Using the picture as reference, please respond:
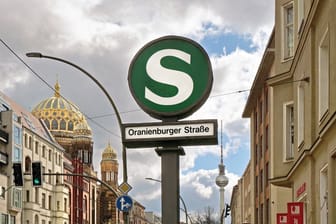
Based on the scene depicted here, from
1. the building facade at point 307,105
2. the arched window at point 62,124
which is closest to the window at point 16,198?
the arched window at point 62,124

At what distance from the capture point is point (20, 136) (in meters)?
80.8

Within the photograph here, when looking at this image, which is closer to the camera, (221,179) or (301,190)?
(301,190)

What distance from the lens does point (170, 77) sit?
6.39 meters

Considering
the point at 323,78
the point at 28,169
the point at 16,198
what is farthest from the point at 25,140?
the point at 323,78

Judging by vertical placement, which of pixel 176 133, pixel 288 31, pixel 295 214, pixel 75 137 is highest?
pixel 75 137

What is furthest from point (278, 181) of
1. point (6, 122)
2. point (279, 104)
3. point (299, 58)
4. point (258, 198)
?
point (6, 122)

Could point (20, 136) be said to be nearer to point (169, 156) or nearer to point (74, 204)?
point (74, 204)

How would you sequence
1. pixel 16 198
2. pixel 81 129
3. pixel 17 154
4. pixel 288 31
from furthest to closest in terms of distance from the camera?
pixel 81 129 → pixel 17 154 → pixel 16 198 → pixel 288 31

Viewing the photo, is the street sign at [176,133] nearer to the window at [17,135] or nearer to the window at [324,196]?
the window at [324,196]

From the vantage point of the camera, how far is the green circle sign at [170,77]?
20.9 feet

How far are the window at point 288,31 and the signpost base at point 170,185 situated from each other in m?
19.8

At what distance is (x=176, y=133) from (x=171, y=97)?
10.9 inches

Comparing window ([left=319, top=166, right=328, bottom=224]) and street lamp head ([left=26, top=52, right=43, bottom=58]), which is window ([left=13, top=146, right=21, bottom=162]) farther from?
window ([left=319, top=166, right=328, bottom=224])

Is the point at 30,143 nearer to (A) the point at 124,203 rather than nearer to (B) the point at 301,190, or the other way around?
(A) the point at 124,203
